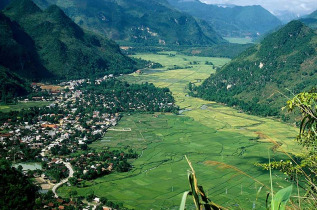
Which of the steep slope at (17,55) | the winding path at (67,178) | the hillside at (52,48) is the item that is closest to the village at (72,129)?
the winding path at (67,178)

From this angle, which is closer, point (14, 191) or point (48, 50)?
point (14, 191)

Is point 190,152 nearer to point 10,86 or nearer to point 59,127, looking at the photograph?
point 59,127

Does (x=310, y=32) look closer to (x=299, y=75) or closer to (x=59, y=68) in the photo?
(x=299, y=75)

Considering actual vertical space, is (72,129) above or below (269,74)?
below

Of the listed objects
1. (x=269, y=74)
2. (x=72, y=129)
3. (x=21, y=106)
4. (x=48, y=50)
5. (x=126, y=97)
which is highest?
(x=48, y=50)

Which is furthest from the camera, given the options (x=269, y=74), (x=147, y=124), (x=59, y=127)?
(x=269, y=74)

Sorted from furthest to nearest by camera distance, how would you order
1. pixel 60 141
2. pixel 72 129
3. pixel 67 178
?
1. pixel 72 129
2. pixel 60 141
3. pixel 67 178

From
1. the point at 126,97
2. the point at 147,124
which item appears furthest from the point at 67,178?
the point at 126,97

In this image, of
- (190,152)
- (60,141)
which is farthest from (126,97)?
(190,152)
